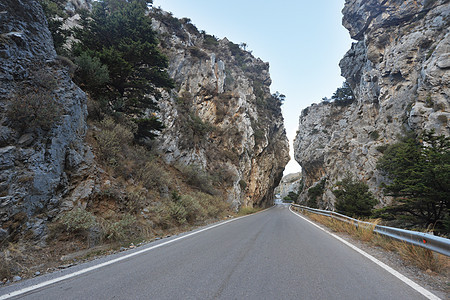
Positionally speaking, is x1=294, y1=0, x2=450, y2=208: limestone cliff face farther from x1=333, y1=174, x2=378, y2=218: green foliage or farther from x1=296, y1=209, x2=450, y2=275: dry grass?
x1=296, y1=209, x2=450, y2=275: dry grass

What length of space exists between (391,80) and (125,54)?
3716 cm

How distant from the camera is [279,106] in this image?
5034 centimetres

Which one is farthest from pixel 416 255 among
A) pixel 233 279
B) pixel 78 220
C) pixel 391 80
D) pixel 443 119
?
pixel 391 80

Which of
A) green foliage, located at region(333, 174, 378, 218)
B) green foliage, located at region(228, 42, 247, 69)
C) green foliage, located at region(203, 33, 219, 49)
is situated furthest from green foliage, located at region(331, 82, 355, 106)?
green foliage, located at region(333, 174, 378, 218)

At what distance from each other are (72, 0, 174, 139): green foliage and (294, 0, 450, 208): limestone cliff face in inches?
984

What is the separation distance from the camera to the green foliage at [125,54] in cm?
1069

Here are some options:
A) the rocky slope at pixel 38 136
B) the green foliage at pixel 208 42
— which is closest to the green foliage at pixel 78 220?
the rocky slope at pixel 38 136

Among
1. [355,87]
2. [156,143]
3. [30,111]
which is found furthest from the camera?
[355,87]

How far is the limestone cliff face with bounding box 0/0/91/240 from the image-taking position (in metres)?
4.05

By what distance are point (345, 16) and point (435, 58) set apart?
31747 mm

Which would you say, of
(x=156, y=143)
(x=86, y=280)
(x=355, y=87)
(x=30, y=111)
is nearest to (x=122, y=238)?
(x=86, y=280)

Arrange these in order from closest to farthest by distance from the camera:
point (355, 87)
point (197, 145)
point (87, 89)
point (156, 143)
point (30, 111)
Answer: point (30, 111) → point (87, 89) → point (156, 143) → point (197, 145) → point (355, 87)

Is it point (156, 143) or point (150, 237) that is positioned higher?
point (156, 143)

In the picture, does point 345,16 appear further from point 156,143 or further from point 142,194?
point 142,194
